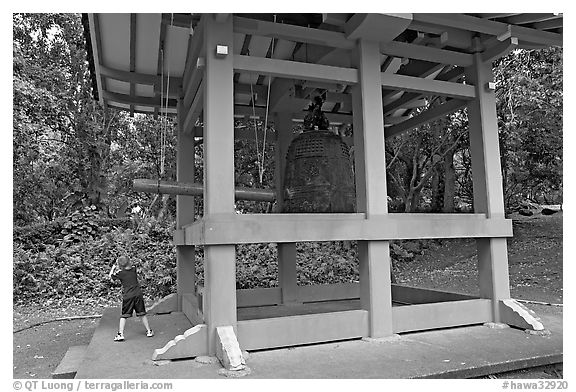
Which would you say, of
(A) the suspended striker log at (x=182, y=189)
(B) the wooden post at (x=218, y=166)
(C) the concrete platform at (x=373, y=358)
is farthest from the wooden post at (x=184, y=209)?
(B) the wooden post at (x=218, y=166)

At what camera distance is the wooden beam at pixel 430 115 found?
6.06 metres

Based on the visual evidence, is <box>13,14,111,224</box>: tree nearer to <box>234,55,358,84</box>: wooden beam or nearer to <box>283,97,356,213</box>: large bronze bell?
<box>283,97,356,213</box>: large bronze bell

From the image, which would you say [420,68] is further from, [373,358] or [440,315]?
[373,358]

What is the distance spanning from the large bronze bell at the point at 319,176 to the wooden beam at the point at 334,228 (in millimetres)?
795

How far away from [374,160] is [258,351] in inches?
96.9

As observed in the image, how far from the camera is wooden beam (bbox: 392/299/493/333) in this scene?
5.10 metres

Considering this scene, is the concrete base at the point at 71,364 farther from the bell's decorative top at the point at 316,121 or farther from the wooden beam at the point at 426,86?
the wooden beam at the point at 426,86

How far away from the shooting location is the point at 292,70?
4.86 meters

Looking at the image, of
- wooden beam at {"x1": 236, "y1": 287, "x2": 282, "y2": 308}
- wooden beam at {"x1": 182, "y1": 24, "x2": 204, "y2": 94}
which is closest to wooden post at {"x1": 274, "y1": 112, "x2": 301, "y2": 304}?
wooden beam at {"x1": 236, "y1": 287, "x2": 282, "y2": 308}

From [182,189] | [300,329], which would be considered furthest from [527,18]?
[182,189]

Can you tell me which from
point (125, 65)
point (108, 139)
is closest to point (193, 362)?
point (125, 65)

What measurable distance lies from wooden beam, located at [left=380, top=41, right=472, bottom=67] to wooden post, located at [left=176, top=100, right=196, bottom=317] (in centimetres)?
336
